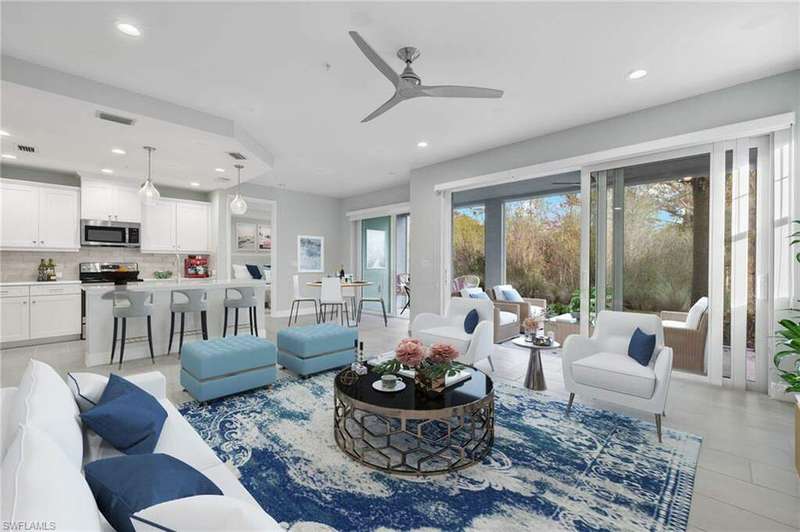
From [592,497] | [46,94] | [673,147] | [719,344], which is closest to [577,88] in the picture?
[673,147]

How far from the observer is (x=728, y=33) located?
2697 millimetres

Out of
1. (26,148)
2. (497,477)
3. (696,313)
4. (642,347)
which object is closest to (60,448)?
(497,477)

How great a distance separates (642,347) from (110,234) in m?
7.90

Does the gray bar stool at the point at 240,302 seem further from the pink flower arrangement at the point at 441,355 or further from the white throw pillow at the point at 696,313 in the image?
the white throw pillow at the point at 696,313

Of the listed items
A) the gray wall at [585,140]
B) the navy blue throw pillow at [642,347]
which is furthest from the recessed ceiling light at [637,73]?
the navy blue throw pillow at [642,347]

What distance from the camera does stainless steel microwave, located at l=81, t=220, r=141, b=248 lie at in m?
6.00

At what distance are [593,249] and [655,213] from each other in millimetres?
773

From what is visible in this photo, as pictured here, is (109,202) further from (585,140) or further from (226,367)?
(585,140)

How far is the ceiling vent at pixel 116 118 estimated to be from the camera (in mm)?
3605

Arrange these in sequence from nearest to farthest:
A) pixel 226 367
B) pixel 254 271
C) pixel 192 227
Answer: pixel 226 367 → pixel 192 227 → pixel 254 271

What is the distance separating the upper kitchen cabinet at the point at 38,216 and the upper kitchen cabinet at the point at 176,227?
1.00 meters

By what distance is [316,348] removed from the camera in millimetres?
3855

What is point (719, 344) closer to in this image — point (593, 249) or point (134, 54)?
point (593, 249)

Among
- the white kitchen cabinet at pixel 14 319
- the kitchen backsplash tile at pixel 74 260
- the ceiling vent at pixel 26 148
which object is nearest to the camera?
the ceiling vent at pixel 26 148
